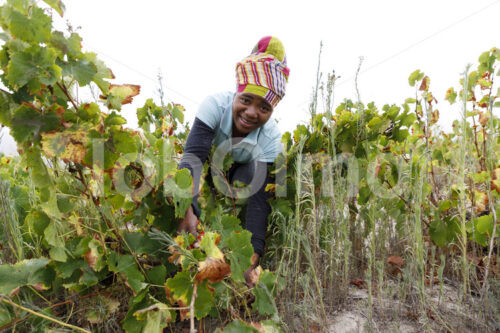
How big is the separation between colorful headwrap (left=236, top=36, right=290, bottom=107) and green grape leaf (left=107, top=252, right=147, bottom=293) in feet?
3.49

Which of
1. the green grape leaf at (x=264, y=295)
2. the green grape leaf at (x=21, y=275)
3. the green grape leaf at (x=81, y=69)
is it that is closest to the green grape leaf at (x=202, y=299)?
the green grape leaf at (x=264, y=295)

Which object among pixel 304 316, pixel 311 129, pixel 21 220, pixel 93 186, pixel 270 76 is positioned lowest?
pixel 304 316

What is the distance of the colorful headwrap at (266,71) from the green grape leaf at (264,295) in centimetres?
98

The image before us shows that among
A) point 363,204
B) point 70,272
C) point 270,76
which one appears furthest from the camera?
point 363,204

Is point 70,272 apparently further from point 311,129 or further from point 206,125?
point 311,129

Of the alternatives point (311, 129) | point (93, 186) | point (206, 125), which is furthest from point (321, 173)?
point (93, 186)

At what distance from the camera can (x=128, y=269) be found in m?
1.05

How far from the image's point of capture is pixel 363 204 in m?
1.82

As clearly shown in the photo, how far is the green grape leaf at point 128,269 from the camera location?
1.02m

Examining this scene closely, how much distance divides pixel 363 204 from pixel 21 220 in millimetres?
1876

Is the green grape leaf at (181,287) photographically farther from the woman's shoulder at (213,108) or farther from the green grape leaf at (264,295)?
the woman's shoulder at (213,108)

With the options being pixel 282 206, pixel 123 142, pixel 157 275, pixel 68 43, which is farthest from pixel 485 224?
pixel 68 43

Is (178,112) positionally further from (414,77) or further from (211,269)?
(211,269)

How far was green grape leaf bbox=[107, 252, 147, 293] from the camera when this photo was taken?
40.2 inches
